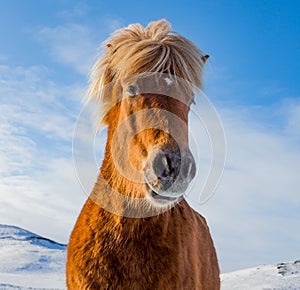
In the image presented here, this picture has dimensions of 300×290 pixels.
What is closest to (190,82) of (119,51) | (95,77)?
(119,51)

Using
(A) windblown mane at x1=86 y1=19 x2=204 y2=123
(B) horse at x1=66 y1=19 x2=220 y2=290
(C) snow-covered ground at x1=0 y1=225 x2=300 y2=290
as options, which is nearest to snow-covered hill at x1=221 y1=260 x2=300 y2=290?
(C) snow-covered ground at x1=0 y1=225 x2=300 y2=290

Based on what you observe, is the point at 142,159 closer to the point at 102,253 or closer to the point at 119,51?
the point at 102,253

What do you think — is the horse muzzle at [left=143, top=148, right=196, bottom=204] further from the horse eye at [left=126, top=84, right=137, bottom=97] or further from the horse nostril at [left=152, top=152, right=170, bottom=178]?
the horse eye at [left=126, top=84, right=137, bottom=97]

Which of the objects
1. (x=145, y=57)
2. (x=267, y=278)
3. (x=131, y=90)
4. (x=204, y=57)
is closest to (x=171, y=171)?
(x=131, y=90)

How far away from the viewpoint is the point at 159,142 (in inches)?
130

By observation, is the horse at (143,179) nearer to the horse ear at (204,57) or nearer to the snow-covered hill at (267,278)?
the horse ear at (204,57)

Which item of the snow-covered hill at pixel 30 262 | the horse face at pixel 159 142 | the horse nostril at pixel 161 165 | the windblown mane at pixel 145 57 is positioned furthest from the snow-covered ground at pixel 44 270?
the horse nostril at pixel 161 165

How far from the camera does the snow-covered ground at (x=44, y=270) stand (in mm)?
12312

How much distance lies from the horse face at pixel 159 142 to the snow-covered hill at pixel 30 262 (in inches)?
391

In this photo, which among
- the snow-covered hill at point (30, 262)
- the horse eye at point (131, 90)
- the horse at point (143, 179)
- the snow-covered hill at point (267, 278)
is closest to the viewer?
the horse at point (143, 179)

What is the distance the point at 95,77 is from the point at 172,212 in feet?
5.13

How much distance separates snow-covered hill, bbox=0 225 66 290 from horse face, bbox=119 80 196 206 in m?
9.94

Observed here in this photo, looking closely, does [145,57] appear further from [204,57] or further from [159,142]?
[159,142]

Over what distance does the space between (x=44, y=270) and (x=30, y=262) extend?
735mm
